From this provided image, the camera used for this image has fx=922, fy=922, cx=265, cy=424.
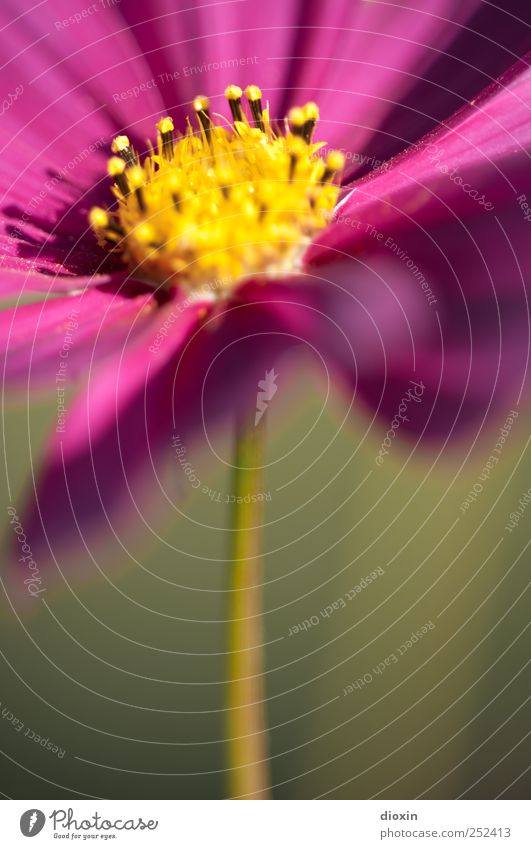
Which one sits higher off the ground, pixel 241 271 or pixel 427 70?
pixel 427 70

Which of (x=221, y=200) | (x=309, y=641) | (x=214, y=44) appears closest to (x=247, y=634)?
(x=309, y=641)

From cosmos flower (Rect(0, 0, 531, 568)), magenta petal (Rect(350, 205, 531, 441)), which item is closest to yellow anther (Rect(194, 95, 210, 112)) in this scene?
cosmos flower (Rect(0, 0, 531, 568))

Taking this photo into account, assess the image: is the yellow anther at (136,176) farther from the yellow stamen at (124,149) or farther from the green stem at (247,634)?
the green stem at (247,634)

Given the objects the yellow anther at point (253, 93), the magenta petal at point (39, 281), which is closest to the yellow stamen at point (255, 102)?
the yellow anther at point (253, 93)

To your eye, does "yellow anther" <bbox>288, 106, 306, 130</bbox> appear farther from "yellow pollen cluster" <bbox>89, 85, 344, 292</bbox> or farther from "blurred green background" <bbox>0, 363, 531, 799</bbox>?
"blurred green background" <bbox>0, 363, 531, 799</bbox>

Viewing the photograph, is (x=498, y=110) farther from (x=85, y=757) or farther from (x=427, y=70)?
(x=85, y=757)

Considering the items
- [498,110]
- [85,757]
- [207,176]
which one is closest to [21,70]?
[207,176]
